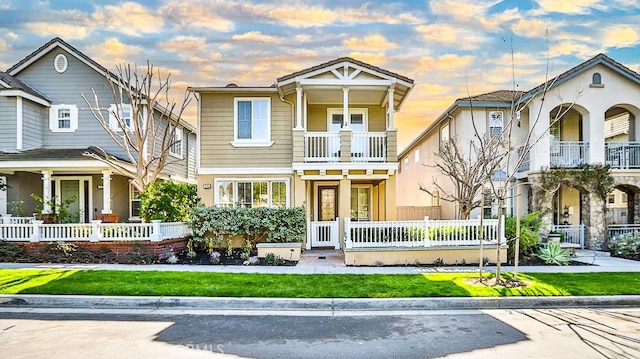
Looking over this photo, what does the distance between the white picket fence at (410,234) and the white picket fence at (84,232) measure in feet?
21.2

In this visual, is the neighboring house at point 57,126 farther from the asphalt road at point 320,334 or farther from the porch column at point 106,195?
the asphalt road at point 320,334

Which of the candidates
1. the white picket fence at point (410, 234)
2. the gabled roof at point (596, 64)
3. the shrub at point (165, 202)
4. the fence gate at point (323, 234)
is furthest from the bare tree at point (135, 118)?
the gabled roof at point (596, 64)

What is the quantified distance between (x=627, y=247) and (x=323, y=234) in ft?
36.4

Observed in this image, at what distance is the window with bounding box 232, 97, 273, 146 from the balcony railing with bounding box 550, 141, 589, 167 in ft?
39.5

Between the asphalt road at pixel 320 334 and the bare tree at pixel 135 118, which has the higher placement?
the bare tree at pixel 135 118

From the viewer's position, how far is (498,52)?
13.6 metres

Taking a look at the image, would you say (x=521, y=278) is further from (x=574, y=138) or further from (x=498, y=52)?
(x=574, y=138)

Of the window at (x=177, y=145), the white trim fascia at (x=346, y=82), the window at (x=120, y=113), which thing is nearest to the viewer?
the white trim fascia at (x=346, y=82)

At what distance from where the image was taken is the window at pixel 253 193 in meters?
15.9

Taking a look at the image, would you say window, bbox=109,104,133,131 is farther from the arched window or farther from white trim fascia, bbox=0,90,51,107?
the arched window

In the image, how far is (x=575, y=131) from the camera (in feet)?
60.0

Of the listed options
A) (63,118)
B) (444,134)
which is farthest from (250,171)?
(444,134)

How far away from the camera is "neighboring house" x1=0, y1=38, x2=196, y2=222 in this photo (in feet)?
54.9

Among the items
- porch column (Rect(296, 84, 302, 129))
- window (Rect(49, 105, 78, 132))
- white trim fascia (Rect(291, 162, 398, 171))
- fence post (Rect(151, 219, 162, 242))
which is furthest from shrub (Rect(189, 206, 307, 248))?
window (Rect(49, 105, 78, 132))
